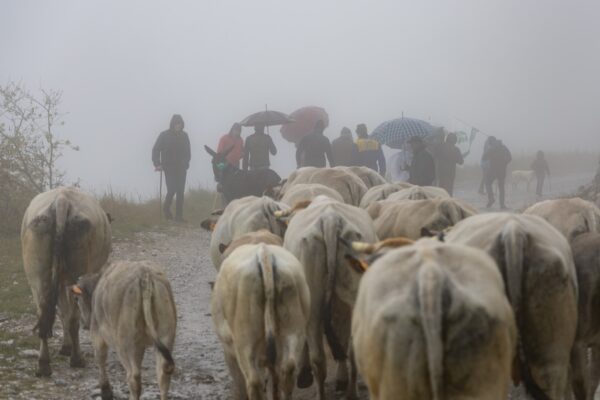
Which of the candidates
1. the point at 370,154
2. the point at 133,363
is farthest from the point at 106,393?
the point at 370,154

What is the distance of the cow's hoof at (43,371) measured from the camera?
8891 mm

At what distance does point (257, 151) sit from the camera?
19.1 m

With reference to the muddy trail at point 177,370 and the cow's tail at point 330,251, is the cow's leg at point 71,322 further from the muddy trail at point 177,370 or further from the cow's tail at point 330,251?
the cow's tail at point 330,251

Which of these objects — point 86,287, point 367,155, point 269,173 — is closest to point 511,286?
point 86,287

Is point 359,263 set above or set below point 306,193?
above

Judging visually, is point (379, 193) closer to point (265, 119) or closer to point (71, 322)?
point (71, 322)

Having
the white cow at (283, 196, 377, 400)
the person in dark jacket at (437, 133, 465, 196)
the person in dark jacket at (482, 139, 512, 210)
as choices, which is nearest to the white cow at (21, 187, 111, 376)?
the white cow at (283, 196, 377, 400)

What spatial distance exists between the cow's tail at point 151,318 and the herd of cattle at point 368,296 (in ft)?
0.05

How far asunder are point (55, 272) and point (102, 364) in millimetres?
1393

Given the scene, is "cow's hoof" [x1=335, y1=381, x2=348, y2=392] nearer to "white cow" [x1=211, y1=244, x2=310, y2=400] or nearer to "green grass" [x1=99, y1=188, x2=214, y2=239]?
"white cow" [x1=211, y1=244, x2=310, y2=400]

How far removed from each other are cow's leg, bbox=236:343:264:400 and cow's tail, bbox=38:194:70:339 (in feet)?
9.67

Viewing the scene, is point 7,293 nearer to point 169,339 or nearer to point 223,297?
point 169,339

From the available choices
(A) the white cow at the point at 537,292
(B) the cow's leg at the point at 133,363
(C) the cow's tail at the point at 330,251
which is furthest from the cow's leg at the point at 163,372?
(A) the white cow at the point at 537,292

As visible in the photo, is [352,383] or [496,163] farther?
[496,163]
